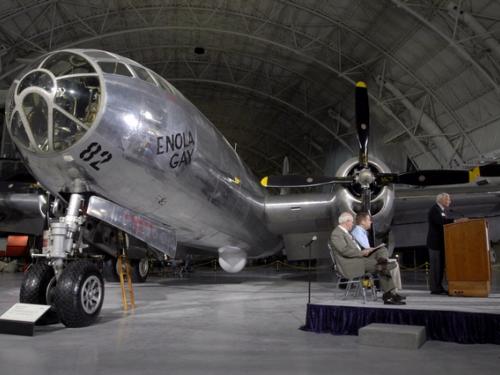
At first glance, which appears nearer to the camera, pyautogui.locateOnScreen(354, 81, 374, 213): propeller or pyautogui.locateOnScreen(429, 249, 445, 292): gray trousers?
pyautogui.locateOnScreen(429, 249, 445, 292): gray trousers

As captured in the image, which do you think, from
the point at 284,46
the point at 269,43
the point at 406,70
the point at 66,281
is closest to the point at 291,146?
the point at 284,46

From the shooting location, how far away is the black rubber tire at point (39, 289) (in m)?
5.16

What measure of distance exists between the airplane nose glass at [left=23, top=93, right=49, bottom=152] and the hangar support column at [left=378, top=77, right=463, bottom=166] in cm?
1939

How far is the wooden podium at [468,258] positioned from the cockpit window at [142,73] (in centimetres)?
464

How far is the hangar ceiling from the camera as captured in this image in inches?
711

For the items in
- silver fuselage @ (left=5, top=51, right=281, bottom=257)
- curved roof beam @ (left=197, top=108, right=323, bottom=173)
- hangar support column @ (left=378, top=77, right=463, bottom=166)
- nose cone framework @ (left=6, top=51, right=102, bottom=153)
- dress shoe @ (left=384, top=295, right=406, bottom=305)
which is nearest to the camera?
dress shoe @ (left=384, top=295, right=406, bottom=305)

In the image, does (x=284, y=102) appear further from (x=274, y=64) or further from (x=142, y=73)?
(x=142, y=73)

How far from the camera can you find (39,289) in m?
5.21

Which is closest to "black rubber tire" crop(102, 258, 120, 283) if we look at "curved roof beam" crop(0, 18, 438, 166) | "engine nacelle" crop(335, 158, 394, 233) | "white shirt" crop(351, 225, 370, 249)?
"engine nacelle" crop(335, 158, 394, 233)

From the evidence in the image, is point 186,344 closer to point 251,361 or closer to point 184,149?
point 251,361

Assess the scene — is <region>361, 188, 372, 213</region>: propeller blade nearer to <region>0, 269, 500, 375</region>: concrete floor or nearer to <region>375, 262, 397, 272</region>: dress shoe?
<region>0, 269, 500, 375</region>: concrete floor

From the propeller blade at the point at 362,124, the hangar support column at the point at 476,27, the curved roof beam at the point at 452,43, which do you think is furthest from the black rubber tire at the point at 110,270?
the hangar support column at the point at 476,27

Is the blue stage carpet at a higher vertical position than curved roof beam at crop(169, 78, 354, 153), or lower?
lower

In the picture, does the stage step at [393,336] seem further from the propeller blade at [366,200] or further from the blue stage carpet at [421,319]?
the propeller blade at [366,200]
